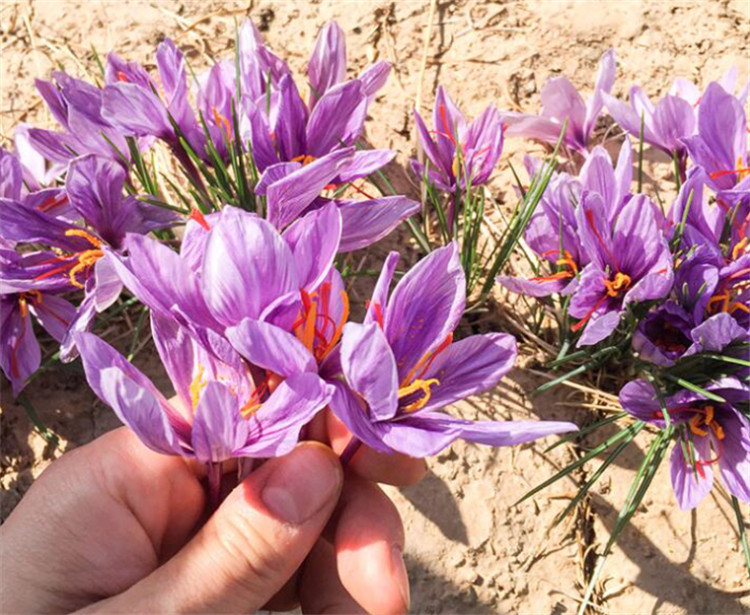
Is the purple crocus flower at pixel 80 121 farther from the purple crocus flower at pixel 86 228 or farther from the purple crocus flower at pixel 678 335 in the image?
the purple crocus flower at pixel 678 335

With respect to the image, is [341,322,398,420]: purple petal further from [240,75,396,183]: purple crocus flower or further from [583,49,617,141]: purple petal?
[583,49,617,141]: purple petal

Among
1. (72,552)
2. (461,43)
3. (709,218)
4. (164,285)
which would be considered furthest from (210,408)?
(461,43)

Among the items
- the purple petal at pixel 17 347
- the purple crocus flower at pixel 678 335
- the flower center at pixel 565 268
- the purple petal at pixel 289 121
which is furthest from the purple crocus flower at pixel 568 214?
the purple petal at pixel 17 347

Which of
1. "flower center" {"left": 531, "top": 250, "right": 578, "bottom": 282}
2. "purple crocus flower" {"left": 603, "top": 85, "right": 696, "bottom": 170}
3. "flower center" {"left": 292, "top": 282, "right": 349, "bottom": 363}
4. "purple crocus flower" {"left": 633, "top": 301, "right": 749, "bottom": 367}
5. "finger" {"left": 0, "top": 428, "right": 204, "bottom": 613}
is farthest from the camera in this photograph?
"purple crocus flower" {"left": 603, "top": 85, "right": 696, "bottom": 170}

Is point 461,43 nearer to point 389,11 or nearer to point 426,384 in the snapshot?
point 389,11

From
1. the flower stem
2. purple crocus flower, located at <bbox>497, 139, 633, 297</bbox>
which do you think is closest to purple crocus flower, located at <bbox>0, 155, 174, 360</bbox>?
the flower stem

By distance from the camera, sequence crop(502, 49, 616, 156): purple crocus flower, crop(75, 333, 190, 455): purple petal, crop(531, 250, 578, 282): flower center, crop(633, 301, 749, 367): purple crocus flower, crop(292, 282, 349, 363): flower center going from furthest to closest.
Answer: crop(502, 49, 616, 156): purple crocus flower → crop(531, 250, 578, 282): flower center → crop(633, 301, 749, 367): purple crocus flower → crop(292, 282, 349, 363): flower center → crop(75, 333, 190, 455): purple petal

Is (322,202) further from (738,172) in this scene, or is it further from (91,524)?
(738,172)

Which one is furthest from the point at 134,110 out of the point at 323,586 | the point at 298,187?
the point at 323,586
